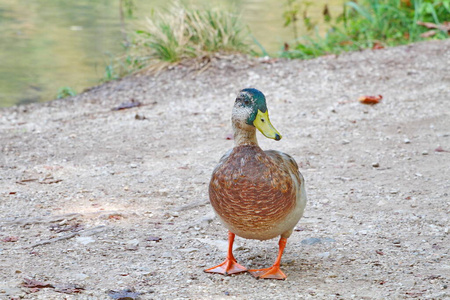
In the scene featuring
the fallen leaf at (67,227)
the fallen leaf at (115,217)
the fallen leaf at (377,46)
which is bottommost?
the fallen leaf at (115,217)

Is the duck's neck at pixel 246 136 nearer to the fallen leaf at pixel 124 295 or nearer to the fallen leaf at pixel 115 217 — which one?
the fallen leaf at pixel 124 295

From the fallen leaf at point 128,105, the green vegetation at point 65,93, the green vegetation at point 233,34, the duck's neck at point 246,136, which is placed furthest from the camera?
the green vegetation at point 233,34

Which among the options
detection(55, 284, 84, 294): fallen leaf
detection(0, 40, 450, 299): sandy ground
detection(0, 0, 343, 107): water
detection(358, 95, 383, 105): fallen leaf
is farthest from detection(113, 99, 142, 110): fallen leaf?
detection(55, 284, 84, 294): fallen leaf

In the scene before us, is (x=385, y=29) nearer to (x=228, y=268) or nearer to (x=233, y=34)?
(x=233, y=34)

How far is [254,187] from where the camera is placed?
9.65 feet

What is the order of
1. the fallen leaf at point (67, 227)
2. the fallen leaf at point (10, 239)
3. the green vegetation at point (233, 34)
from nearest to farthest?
the fallen leaf at point (10, 239) → the fallen leaf at point (67, 227) → the green vegetation at point (233, 34)

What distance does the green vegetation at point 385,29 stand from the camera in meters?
8.61

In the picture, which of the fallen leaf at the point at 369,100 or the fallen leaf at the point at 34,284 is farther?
the fallen leaf at the point at 369,100

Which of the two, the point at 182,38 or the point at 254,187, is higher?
the point at 254,187

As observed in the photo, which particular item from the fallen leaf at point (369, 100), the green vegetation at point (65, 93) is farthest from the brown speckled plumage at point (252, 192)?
the green vegetation at point (65, 93)

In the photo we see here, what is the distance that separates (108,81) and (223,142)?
299cm

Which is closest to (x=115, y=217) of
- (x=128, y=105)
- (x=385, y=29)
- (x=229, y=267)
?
(x=229, y=267)

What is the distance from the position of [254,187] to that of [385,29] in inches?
263

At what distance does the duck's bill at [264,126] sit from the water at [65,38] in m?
5.62
